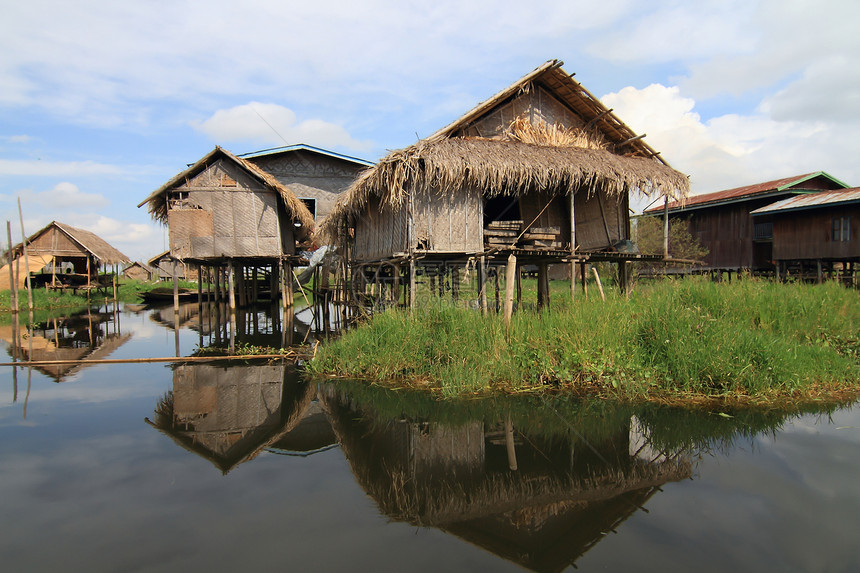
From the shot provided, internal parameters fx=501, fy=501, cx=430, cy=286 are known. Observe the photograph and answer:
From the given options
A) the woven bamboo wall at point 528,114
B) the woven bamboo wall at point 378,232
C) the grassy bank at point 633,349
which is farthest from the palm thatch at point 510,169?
the grassy bank at point 633,349

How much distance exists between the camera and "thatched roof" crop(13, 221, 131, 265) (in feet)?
83.6

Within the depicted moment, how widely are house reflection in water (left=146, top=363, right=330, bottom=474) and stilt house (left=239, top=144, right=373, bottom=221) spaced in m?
14.5

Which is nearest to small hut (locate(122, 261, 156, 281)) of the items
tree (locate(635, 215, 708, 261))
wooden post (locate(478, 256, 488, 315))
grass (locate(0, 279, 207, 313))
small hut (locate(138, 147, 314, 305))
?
grass (locate(0, 279, 207, 313))

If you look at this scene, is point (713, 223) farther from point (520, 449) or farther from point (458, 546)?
point (458, 546)

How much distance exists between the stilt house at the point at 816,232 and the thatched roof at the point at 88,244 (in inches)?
1196

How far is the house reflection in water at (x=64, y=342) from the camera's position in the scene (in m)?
9.45

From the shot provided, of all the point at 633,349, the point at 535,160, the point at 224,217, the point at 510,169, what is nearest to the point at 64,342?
the point at 224,217

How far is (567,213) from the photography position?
11641 millimetres

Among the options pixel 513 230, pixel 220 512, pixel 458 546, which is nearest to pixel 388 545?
pixel 458 546

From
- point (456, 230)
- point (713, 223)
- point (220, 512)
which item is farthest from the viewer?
point (713, 223)

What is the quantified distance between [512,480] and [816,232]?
18.5 meters

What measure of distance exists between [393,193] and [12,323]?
628 inches

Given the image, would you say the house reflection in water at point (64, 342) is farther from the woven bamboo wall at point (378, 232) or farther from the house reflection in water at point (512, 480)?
the house reflection in water at point (512, 480)

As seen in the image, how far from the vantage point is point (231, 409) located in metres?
6.59
